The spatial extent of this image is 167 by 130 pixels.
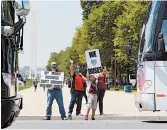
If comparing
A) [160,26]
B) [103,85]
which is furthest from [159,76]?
[103,85]

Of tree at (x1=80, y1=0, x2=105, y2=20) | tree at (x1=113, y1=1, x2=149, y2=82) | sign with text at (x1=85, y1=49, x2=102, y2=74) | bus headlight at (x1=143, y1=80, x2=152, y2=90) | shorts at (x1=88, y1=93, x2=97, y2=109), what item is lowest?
shorts at (x1=88, y1=93, x2=97, y2=109)

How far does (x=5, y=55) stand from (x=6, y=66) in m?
0.18

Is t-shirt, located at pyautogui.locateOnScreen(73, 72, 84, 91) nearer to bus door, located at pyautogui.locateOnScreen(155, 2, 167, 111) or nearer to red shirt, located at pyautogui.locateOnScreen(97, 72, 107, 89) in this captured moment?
red shirt, located at pyautogui.locateOnScreen(97, 72, 107, 89)

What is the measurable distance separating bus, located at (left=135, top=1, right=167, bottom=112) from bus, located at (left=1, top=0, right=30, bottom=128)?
4.95 metres

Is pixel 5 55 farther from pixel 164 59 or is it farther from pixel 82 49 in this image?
pixel 82 49

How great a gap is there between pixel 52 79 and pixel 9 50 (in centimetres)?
794

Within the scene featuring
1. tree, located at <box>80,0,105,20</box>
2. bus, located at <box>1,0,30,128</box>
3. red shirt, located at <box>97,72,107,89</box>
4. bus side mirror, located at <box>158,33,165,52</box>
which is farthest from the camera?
tree, located at <box>80,0,105,20</box>

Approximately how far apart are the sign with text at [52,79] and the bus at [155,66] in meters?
3.47

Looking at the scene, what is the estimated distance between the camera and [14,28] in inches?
287

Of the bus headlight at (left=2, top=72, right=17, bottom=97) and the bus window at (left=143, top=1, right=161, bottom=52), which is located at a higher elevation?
the bus window at (left=143, top=1, right=161, bottom=52)

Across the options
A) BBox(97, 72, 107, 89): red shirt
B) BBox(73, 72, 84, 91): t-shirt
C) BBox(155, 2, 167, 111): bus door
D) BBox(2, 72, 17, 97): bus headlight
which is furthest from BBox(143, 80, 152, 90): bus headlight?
BBox(2, 72, 17, 97): bus headlight

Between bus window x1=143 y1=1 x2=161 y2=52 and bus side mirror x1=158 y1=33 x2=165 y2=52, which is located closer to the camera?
bus side mirror x1=158 y1=33 x2=165 y2=52

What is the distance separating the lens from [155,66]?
12.6 metres

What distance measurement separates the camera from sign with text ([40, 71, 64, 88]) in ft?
51.4
